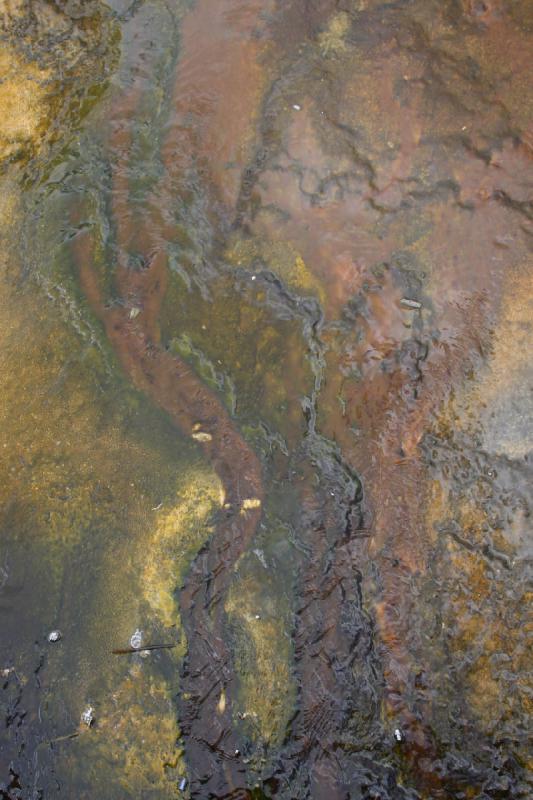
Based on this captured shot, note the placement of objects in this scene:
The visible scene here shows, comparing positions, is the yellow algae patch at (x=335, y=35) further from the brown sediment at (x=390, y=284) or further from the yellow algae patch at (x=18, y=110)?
the yellow algae patch at (x=18, y=110)

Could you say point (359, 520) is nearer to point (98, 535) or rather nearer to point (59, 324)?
point (98, 535)

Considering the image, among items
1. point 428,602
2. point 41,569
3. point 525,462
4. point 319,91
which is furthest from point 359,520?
point 319,91

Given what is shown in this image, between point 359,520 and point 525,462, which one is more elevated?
point 525,462

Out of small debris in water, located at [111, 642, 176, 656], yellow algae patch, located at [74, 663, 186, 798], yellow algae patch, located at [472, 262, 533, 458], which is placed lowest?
yellow algae patch, located at [74, 663, 186, 798]

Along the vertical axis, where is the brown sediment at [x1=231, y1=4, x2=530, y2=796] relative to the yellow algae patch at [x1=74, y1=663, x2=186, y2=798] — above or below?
above

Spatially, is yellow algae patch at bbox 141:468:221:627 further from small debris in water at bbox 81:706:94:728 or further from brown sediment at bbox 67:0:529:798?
small debris in water at bbox 81:706:94:728

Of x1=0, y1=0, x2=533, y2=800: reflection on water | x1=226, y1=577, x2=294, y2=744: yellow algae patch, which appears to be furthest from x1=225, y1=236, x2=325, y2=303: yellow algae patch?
x1=226, y1=577, x2=294, y2=744: yellow algae patch

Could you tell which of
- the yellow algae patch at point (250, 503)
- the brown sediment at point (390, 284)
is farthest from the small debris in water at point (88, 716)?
the yellow algae patch at point (250, 503)
